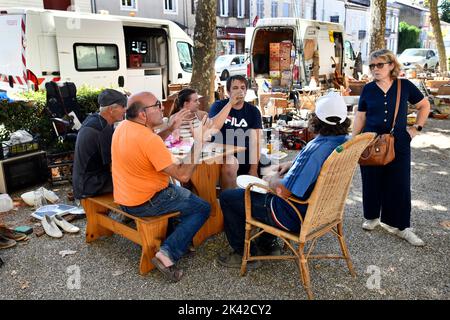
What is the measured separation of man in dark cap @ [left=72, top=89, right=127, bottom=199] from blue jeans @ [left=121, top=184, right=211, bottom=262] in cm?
58

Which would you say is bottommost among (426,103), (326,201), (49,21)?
(326,201)

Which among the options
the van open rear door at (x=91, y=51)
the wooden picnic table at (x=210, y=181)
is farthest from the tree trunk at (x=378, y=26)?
the wooden picnic table at (x=210, y=181)

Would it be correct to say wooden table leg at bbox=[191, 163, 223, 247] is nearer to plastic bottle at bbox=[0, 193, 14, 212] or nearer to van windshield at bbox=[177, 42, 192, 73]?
plastic bottle at bbox=[0, 193, 14, 212]

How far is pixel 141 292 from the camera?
2.89 m

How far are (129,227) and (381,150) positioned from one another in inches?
84.5

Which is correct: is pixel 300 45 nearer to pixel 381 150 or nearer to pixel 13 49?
Answer: pixel 13 49

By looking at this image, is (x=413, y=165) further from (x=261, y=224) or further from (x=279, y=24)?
(x=279, y=24)

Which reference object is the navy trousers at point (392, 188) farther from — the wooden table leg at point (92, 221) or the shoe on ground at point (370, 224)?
the wooden table leg at point (92, 221)

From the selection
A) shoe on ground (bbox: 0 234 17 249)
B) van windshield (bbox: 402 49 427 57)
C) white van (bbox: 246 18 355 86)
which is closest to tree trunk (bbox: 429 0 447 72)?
white van (bbox: 246 18 355 86)

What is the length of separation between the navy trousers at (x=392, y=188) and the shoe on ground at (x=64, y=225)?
8.99 feet

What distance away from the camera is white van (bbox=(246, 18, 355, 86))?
10.7m

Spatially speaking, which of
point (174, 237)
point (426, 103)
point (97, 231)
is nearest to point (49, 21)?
point (97, 231)

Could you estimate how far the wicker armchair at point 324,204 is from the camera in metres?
2.54
